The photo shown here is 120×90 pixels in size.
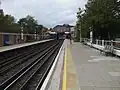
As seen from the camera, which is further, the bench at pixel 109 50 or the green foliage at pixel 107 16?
the green foliage at pixel 107 16

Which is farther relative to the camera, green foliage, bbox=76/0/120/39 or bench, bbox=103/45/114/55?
green foliage, bbox=76/0/120/39

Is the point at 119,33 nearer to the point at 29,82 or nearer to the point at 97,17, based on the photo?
the point at 97,17

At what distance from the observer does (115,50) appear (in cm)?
2314

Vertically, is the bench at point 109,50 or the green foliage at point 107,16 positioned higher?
the green foliage at point 107,16

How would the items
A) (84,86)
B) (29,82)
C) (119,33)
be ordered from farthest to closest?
(119,33), (29,82), (84,86)

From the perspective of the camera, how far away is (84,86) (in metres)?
10.5

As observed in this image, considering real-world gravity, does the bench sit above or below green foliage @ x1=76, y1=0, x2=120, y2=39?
below

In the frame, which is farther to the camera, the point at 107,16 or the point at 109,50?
the point at 107,16

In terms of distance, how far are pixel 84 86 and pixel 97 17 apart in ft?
92.5

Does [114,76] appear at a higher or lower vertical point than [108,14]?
lower

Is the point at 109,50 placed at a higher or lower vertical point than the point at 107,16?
lower

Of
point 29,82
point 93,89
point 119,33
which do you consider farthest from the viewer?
point 119,33

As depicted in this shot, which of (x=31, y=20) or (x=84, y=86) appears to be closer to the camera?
(x=84, y=86)

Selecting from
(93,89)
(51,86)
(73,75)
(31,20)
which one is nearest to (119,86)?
(93,89)
